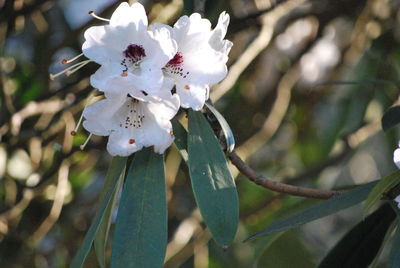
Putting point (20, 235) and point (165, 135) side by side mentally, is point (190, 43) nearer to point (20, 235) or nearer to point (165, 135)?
point (165, 135)

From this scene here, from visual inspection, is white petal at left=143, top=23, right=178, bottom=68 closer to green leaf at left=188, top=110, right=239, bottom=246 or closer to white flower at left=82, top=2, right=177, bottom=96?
white flower at left=82, top=2, right=177, bottom=96

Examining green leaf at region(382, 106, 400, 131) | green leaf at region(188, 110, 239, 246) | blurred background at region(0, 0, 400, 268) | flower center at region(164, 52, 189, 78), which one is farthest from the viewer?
blurred background at region(0, 0, 400, 268)

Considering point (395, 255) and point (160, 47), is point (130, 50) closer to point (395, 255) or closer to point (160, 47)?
point (160, 47)

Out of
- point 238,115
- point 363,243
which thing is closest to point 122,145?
point 363,243

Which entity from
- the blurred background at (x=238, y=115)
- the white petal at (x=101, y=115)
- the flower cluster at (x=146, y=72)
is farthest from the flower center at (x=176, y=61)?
the blurred background at (x=238, y=115)

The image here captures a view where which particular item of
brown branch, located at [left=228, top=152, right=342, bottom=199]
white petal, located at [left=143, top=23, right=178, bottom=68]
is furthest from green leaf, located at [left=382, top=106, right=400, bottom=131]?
white petal, located at [left=143, top=23, right=178, bottom=68]

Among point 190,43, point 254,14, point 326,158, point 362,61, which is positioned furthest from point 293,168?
point 190,43
